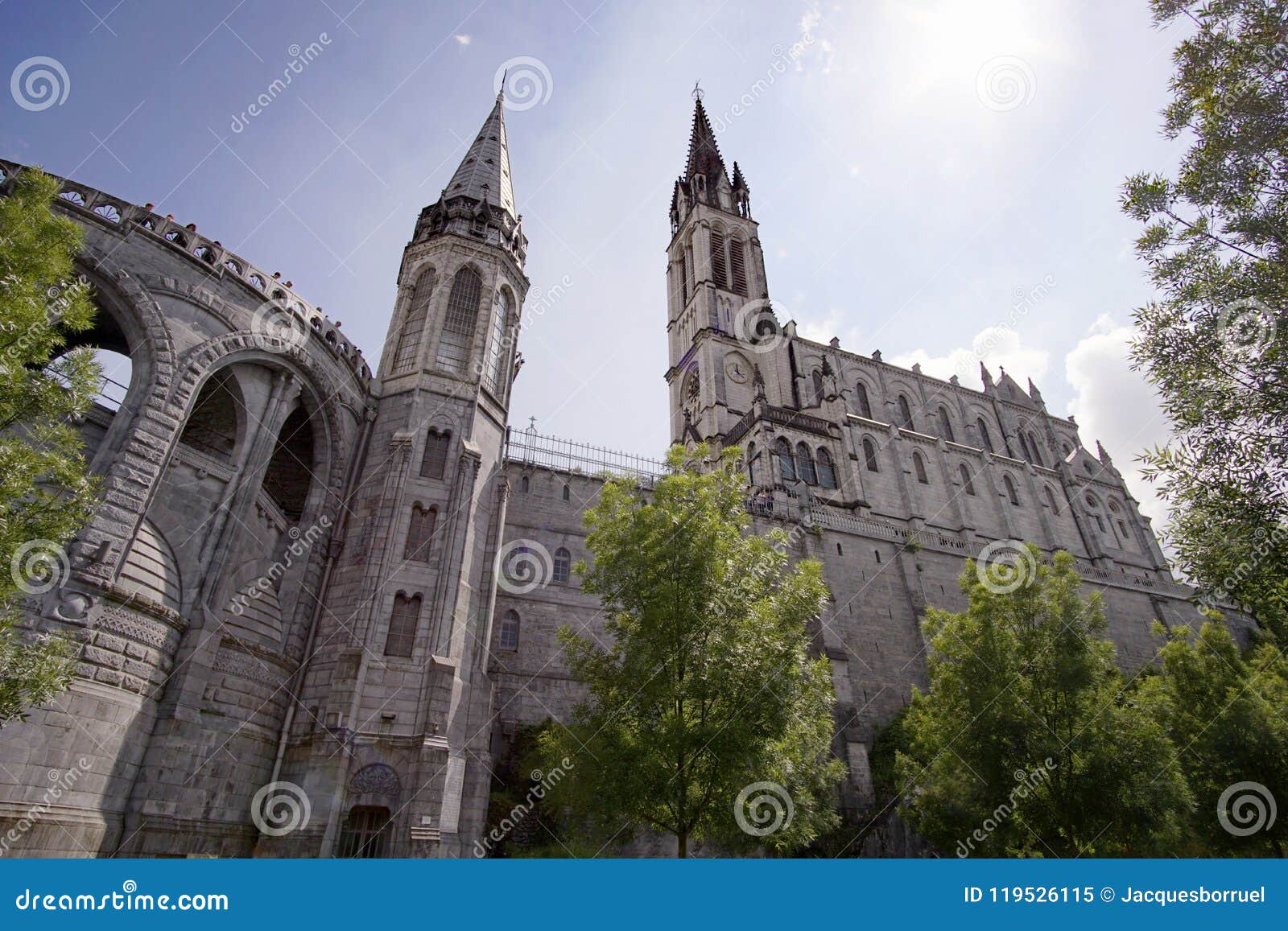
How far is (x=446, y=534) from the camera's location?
19.3m

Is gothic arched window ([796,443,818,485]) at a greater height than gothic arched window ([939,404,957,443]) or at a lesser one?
lesser

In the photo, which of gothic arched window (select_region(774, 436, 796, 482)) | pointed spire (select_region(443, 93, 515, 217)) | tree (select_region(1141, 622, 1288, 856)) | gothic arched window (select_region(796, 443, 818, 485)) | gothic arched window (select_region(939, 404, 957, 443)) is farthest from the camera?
gothic arched window (select_region(939, 404, 957, 443))

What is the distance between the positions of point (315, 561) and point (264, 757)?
16.6 ft

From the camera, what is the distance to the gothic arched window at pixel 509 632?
23.8m

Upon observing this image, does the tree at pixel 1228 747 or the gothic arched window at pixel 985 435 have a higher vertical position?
the gothic arched window at pixel 985 435

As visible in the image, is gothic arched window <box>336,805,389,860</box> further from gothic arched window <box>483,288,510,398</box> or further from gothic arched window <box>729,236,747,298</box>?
gothic arched window <box>729,236,747,298</box>

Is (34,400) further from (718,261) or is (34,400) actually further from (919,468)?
(718,261)

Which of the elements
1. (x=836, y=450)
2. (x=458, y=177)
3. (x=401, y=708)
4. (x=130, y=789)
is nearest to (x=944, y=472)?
(x=836, y=450)

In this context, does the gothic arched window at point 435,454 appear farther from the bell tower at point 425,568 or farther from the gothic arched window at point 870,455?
the gothic arched window at point 870,455

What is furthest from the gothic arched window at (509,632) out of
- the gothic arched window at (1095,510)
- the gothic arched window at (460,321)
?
the gothic arched window at (1095,510)

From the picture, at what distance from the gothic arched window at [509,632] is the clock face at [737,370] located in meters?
Result: 22.8

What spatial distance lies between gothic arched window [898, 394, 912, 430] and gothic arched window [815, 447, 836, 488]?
38.8 feet

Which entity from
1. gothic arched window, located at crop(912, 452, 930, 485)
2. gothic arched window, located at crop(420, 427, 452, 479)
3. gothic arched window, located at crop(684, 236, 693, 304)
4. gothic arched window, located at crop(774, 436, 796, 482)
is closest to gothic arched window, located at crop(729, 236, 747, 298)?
gothic arched window, located at crop(684, 236, 693, 304)

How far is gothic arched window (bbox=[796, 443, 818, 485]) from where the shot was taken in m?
36.2
